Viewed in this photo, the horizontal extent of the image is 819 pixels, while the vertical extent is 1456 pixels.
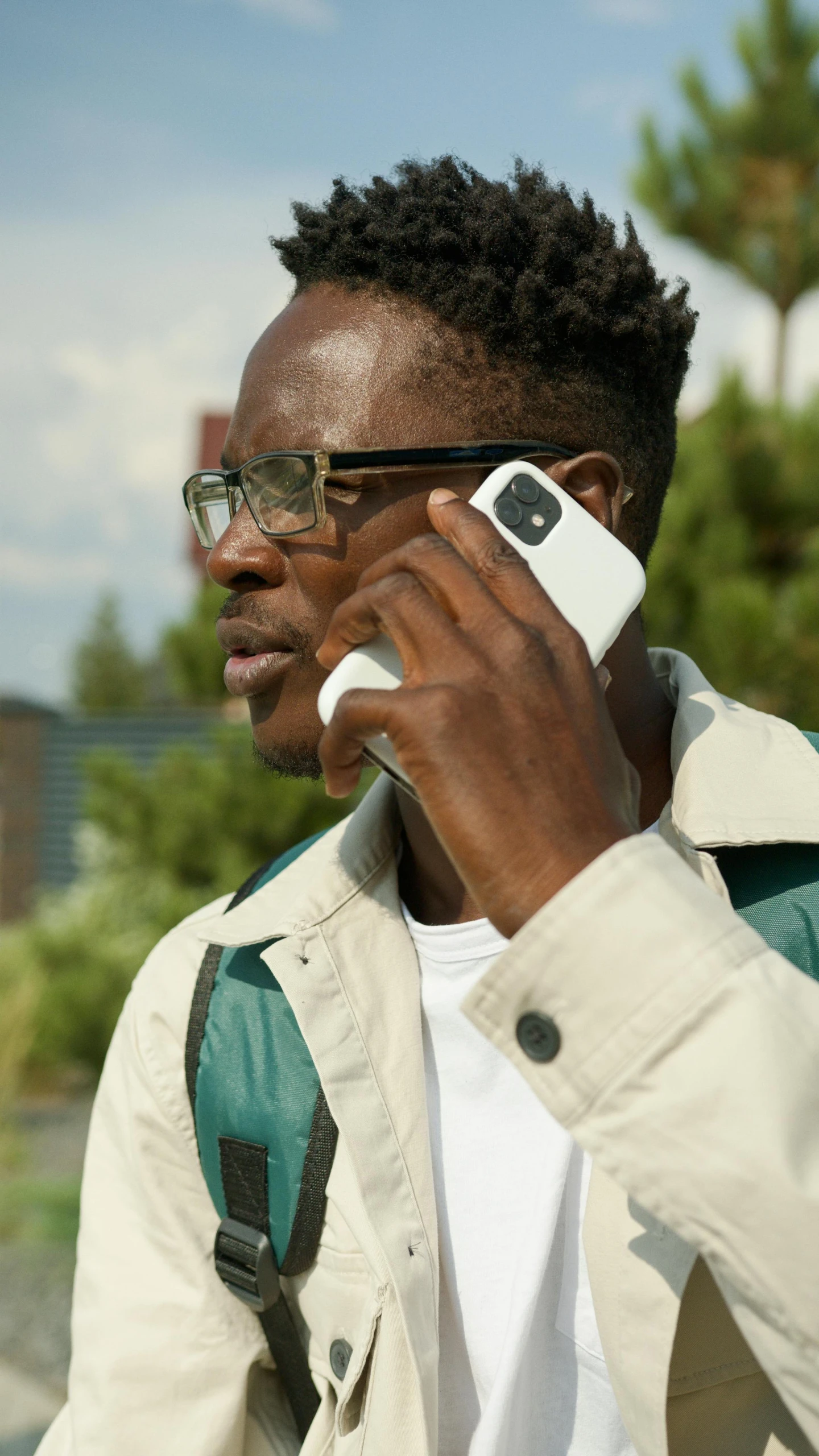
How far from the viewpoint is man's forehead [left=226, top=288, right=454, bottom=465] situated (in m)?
1.75

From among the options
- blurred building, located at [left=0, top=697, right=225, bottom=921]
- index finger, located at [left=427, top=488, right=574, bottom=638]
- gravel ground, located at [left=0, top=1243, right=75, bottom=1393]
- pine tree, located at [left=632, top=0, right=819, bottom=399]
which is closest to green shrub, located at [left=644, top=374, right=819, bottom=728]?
pine tree, located at [left=632, top=0, right=819, bottom=399]

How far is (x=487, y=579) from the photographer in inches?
49.4

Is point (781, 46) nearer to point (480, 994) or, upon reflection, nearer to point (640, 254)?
point (640, 254)

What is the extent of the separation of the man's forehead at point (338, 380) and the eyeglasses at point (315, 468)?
1.2 inches

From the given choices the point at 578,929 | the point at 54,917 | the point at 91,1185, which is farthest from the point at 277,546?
the point at 54,917

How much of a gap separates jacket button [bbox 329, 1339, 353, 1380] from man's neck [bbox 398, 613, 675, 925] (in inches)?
24.4

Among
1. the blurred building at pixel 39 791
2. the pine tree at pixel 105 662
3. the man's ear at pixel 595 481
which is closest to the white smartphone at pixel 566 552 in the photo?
the man's ear at pixel 595 481

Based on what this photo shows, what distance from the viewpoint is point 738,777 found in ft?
5.40

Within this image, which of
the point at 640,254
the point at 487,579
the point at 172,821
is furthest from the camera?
the point at 172,821

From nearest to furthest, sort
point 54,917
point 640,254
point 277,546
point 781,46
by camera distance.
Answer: point 277,546, point 640,254, point 781,46, point 54,917

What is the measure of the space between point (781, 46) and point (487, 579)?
1058 centimetres

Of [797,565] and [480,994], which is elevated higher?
[480,994]

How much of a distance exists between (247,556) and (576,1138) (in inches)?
40.1

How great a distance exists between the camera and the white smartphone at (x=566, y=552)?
1478 millimetres
